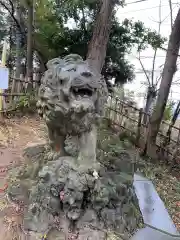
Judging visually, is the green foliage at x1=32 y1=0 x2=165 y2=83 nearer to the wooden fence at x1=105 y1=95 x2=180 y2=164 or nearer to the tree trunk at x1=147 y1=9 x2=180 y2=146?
the wooden fence at x1=105 y1=95 x2=180 y2=164

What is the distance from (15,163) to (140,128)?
293 cm

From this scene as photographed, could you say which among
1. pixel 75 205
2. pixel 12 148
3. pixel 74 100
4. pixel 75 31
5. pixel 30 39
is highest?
pixel 75 31

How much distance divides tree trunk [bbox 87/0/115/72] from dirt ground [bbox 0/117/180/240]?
1.65 metres

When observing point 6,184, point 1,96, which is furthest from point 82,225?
point 1,96

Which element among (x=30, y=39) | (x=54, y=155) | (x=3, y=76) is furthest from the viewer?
(x=30, y=39)

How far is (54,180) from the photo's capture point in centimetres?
177

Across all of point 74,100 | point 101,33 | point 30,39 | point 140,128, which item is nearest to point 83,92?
point 74,100

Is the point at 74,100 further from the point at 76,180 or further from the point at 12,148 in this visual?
the point at 12,148

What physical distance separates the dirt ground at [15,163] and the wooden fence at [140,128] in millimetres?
547

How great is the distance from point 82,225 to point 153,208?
2.88ft

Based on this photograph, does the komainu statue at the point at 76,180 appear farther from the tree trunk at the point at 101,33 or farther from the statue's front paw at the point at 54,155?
the tree trunk at the point at 101,33

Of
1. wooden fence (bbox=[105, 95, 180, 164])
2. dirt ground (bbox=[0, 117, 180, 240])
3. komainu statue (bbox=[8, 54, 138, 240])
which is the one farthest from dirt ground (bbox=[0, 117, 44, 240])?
wooden fence (bbox=[105, 95, 180, 164])

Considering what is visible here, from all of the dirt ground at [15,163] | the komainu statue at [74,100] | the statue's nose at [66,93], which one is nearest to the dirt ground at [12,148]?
the dirt ground at [15,163]

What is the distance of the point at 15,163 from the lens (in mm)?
3170
